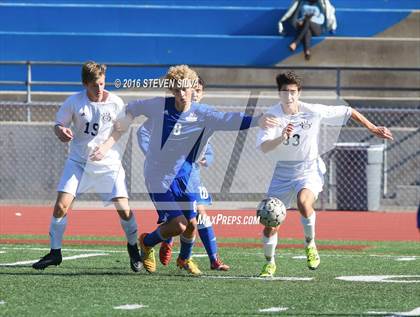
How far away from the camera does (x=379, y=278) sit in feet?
33.3

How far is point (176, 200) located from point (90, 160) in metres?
1.00

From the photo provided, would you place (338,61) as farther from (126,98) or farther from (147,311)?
(147,311)

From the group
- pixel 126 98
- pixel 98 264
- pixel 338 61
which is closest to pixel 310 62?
pixel 338 61

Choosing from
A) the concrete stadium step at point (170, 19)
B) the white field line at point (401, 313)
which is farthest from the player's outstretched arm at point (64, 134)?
the concrete stadium step at point (170, 19)

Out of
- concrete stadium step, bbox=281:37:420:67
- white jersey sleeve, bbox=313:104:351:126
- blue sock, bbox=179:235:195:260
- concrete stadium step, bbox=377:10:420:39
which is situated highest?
white jersey sleeve, bbox=313:104:351:126

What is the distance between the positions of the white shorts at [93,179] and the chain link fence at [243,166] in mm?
8628

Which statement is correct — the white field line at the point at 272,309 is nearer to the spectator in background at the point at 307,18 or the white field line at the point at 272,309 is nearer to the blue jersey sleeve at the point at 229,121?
the blue jersey sleeve at the point at 229,121

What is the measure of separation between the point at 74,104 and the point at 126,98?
991 centimetres

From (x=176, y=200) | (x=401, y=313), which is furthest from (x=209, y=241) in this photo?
(x=401, y=313)

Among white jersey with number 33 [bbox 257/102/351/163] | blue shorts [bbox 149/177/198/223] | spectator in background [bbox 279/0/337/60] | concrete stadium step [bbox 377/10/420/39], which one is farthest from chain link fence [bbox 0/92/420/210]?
blue shorts [bbox 149/177/198/223]

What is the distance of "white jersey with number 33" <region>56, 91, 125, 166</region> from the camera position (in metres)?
10.7

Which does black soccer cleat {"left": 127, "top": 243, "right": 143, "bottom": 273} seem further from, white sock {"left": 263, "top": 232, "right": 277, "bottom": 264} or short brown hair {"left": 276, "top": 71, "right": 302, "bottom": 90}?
short brown hair {"left": 276, "top": 71, "right": 302, "bottom": 90}

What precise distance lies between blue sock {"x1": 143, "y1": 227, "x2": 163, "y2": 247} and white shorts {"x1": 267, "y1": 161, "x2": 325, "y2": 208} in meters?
1.15

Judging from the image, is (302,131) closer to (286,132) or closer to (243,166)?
(286,132)
